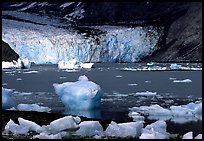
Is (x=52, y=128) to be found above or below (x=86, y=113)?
above

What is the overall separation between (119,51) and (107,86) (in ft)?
111

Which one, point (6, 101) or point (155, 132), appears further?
point (6, 101)

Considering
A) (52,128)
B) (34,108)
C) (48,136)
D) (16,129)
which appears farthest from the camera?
(34,108)

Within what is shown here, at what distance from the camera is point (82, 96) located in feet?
39.9

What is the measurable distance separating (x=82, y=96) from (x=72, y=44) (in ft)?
126

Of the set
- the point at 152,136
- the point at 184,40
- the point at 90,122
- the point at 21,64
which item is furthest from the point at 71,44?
the point at 152,136

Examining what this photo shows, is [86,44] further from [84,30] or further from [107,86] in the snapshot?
[107,86]

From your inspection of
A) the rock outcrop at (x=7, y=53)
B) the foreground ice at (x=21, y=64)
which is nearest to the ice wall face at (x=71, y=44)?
the rock outcrop at (x=7, y=53)

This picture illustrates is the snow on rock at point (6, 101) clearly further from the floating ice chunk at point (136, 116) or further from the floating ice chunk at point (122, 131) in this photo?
the floating ice chunk at point (122, 131)

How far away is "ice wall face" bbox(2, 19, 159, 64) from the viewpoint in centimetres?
4575

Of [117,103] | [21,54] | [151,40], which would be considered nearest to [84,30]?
[151,40]

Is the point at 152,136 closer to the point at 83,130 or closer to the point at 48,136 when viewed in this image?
the point at 83,130

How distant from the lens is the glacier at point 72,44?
45759 mm

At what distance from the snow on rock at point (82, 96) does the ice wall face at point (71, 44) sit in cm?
3258
